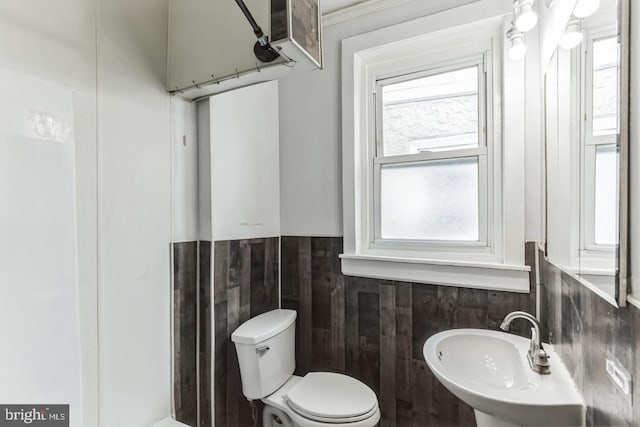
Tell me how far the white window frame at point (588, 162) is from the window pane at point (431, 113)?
810 mm

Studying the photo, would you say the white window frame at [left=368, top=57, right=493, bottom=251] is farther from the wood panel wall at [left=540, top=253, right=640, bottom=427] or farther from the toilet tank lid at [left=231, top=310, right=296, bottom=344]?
the toilet tank lid at [left=231, top=310, right=296, bottom=344]

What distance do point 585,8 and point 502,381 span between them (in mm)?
1236

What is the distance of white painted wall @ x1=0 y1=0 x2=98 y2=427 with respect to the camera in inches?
39.1

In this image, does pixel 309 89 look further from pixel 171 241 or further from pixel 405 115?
pixel 171 241

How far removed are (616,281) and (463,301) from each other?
0.96 m

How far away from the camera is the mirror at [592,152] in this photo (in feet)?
2.04

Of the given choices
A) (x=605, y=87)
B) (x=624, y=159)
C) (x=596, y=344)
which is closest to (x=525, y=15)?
(x=605, y=87)

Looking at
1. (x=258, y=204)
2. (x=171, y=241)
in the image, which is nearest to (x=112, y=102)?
(x=171, y=241)

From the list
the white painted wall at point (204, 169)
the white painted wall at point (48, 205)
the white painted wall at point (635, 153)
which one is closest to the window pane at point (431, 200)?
the white painted wall at point (204, 169)

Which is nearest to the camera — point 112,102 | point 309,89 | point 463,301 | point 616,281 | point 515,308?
point 616,281

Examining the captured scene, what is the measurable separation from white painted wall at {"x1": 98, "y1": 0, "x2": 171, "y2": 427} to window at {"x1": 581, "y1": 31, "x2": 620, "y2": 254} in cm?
155

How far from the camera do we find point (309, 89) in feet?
6.47

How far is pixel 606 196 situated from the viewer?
0.72m

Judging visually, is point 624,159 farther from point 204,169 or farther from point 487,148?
point 204,169
